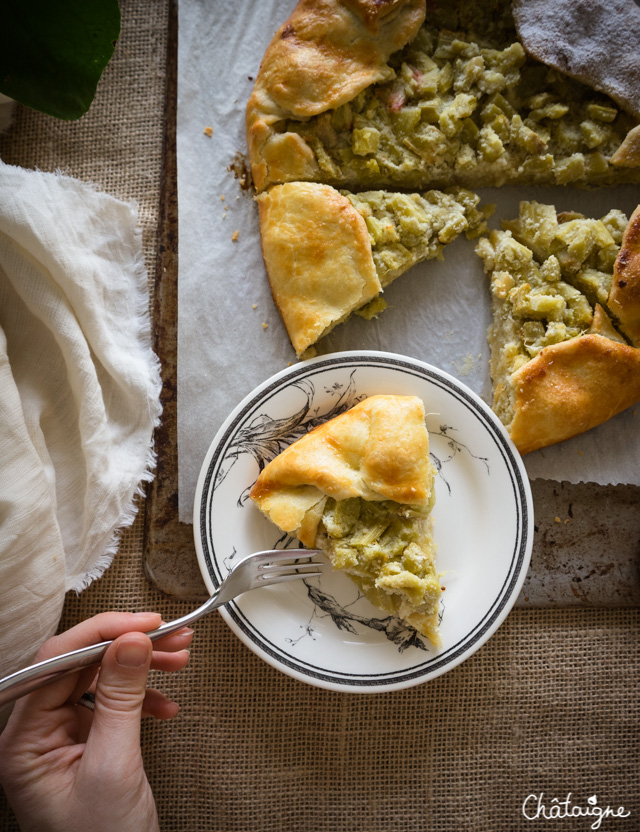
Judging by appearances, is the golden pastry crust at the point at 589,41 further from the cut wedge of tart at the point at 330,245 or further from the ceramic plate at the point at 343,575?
the ceramic plate at the point at 343,575

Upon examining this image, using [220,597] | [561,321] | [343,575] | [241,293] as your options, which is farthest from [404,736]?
[241,293]

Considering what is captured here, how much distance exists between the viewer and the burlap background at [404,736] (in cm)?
308

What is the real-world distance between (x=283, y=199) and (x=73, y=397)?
4.41ft

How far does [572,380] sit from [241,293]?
5.17 ft

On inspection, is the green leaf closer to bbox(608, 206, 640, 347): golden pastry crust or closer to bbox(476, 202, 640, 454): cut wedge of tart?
bbox(476, 202, 640, 454): cut wedge of tart

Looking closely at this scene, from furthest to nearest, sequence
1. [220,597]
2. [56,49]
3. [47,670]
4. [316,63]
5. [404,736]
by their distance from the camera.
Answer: [404,736] → [316,63] → [220,597] → [47,670] → [56,49]

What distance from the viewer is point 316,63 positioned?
2893mm

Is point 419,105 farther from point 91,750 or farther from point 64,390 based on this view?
point 91,750

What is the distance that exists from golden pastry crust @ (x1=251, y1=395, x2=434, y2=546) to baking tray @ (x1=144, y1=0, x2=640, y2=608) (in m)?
0.61

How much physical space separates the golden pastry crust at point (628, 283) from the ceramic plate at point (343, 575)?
0.75 meters

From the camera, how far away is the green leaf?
196 cm

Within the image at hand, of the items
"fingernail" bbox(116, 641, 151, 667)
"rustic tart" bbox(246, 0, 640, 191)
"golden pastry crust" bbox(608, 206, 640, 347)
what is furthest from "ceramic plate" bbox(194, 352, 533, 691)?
"rustic tart" bbox(246, 0, 640, 191)

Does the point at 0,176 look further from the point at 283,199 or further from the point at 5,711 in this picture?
the point at 5,711

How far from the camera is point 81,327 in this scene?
3068mm
